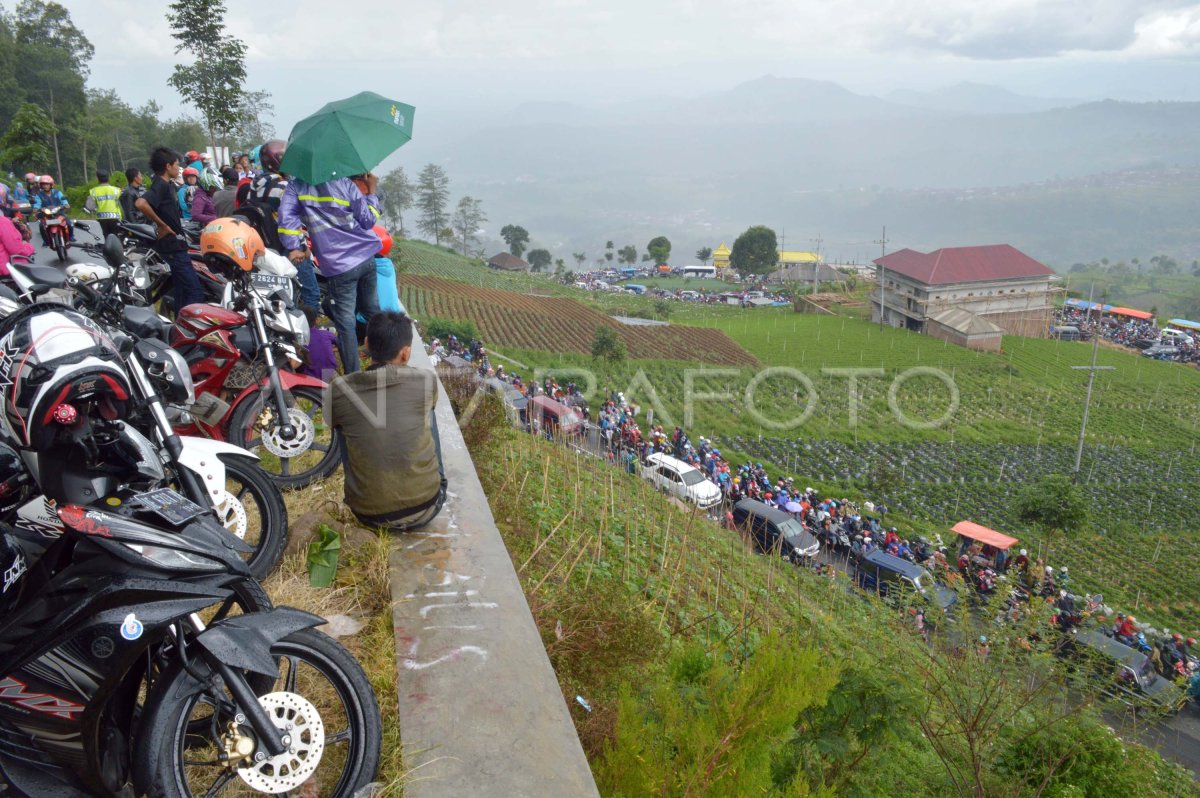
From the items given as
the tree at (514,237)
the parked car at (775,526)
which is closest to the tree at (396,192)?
the tree at (514,237)

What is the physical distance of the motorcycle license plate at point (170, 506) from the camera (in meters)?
2.20

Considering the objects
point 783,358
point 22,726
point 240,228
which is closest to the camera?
point 22,726

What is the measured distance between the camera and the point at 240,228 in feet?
15.1

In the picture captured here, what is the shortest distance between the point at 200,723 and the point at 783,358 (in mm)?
45723

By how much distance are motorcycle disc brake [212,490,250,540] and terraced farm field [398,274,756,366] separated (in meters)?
34.1

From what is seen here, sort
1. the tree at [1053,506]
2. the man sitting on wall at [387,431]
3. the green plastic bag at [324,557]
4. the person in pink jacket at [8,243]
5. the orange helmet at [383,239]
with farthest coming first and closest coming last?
the tree at [1053,506], the orange helmet at [383,239], the person in pink jacket at [8,243], the man sitting on wall at [387,431], the green plastic bag at [324,557]

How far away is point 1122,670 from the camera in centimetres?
988

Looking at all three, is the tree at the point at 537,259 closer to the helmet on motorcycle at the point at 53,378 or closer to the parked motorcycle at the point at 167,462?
the parked motorcycle at the point at 167,462

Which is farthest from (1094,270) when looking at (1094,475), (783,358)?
(1094,475)

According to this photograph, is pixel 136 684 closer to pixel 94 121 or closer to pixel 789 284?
pixel 94 121

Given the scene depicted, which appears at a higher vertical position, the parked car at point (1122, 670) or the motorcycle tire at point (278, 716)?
the motorcycle tire at point (278, 716)

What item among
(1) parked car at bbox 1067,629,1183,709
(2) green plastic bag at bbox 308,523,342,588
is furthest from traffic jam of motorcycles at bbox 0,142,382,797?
(1) parked car at bbox 1067,629,1183,709

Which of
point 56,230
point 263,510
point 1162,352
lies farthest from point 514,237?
point 263,510

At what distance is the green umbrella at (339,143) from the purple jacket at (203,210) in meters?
3.61
